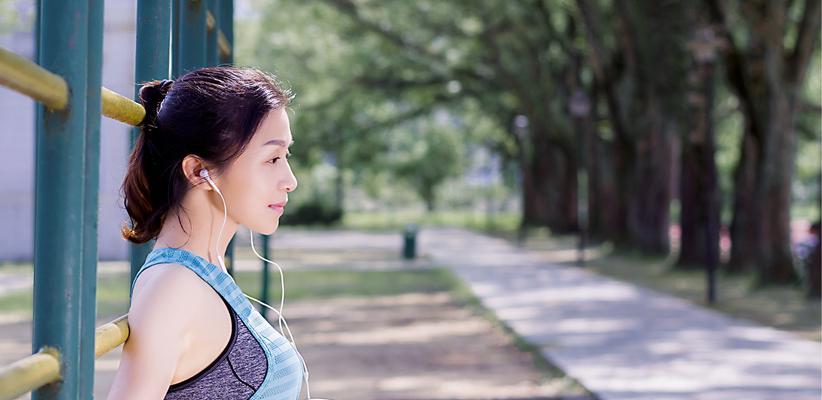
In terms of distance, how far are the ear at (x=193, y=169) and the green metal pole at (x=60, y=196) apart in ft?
1.48

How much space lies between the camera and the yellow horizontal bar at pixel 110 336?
1.90m

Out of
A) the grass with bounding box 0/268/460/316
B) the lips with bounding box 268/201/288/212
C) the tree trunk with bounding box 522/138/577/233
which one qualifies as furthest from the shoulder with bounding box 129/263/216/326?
the tree trunk with bounding box 522/138/577/233

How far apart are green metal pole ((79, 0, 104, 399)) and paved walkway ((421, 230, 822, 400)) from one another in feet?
23.7

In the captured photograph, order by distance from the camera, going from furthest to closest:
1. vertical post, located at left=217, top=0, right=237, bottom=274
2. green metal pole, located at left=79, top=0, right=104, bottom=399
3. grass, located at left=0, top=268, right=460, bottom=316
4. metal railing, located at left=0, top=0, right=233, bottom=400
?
1. grass, located at left=0, top=268, right=460, bottom=316
2. vertical post, located at left=217, top=0, right=237, bottom=274
3. green metal pole, located at left=79, top=0, right=104, bottom=399
4. metal railing, located at left=0, top=0, right=233, bottom=400

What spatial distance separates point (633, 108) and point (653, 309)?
11664 mm

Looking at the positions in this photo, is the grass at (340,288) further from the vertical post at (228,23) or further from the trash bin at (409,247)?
the vertical post at (228,23)

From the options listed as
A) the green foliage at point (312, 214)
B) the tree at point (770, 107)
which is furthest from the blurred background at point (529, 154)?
the green foliage at point (312, 214)

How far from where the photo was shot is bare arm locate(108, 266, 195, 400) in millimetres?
1872

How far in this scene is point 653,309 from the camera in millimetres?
16203

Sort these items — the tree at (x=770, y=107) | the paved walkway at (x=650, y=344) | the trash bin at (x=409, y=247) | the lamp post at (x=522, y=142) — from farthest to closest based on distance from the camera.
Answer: the lamp post at (x=522, y=142)
the trash bin at (x=409, y=247)
the tree at (x=770, y=107)
the paved walkway at (x=650, y=344)

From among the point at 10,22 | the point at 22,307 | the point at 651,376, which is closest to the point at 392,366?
the point at 651,376

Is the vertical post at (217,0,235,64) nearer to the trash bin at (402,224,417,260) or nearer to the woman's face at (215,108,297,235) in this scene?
the woman's face at (215,108,297,235)

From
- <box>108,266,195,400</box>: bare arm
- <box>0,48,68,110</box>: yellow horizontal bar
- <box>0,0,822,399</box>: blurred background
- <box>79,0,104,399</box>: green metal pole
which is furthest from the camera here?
<box>0,0,822,399</box>: blurred background

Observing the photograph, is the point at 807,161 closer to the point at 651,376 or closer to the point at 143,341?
the point at 651,376
